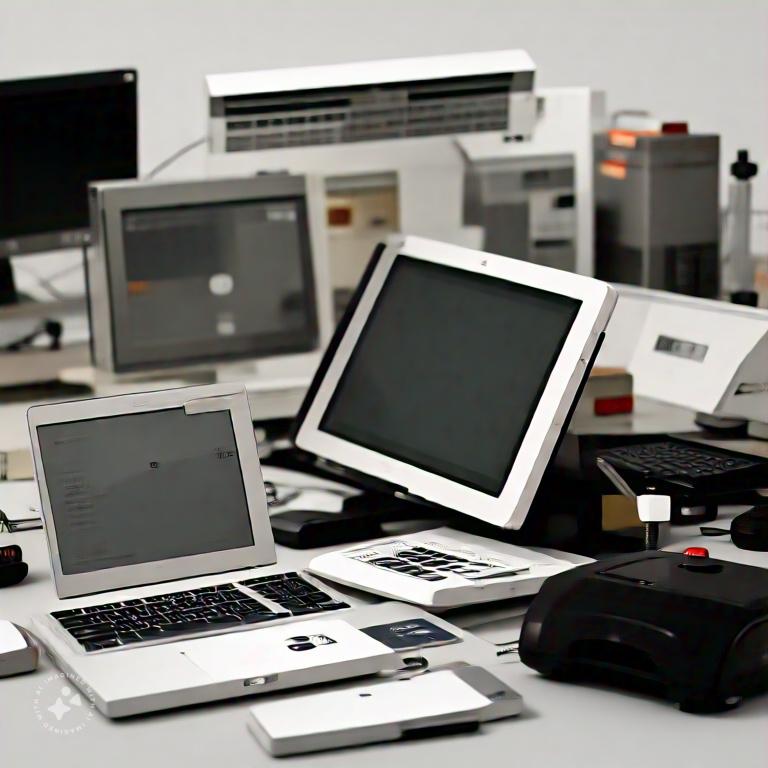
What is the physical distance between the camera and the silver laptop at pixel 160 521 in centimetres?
133

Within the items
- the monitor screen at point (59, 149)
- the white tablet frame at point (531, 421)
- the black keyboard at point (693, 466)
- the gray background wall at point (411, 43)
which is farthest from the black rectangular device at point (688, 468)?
the gray background wall at point (411, 43)

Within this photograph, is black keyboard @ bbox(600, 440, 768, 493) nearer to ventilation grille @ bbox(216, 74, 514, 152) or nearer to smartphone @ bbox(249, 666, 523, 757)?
smartphone @ bbox(249, 666, 523, 757)

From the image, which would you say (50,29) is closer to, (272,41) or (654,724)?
(272,41)

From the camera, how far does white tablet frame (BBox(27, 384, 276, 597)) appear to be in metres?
1.42

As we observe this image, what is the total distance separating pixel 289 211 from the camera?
214 centimetres

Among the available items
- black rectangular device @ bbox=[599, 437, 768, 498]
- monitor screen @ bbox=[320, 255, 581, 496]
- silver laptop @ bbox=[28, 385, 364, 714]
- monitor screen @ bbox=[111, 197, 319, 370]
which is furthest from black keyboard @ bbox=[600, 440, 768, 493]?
monitor screen @ bbox=[111, 197, 319, 370]

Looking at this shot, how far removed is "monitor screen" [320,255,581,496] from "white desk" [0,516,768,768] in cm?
40

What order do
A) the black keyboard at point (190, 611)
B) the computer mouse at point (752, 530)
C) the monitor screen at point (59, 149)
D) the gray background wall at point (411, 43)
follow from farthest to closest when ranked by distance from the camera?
the gray background wall at point (411, 43), the monitor screen at point (59, 149), the computer mouse at point (752, 530), the black keyboard at point (190, 611)

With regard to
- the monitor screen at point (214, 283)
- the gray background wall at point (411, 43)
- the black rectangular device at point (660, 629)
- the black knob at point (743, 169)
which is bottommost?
the black rectangular device at point (660, 629)

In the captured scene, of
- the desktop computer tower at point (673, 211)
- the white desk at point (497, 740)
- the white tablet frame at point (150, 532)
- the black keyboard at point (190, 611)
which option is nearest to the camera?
the white desk at point (497, 740)

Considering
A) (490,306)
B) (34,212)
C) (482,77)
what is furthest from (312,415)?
(34,212)

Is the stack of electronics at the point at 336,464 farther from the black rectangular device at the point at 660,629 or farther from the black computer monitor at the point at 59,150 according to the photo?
the black computer monitor at the point at 59,150

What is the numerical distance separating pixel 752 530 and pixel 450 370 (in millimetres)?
408

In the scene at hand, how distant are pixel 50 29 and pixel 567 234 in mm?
1416
